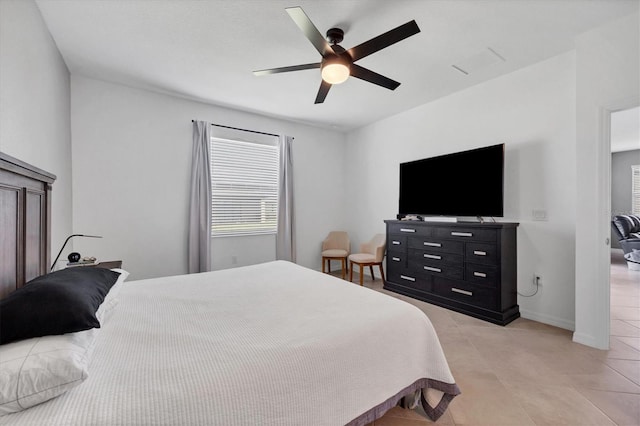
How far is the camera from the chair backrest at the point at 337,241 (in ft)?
16.3

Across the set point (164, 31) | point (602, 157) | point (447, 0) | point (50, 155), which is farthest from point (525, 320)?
point (50, 155)

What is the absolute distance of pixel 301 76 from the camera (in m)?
3.12

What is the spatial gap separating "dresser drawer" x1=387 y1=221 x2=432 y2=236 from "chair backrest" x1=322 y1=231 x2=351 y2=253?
1153 mm

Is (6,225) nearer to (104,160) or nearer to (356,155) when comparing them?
(104,160)

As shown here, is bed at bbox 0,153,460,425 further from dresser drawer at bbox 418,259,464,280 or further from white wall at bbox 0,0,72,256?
dresser drawer at bbox 418,259,464,280

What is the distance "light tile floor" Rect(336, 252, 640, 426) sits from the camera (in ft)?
5.19

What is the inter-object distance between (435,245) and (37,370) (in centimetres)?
348

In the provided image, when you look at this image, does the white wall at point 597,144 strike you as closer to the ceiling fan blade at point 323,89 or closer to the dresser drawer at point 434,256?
the dresser drawer at point 434,256

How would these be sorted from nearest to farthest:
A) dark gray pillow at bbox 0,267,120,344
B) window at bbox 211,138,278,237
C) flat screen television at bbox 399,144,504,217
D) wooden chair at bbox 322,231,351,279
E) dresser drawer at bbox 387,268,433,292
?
dark gray pillow at bbox 0,267,120,344 < flat screen television at bbox 399,144,504,217 < dresser drawer at bbox 387,268,433,292 < window at bbox 211,138,278,237 < wooden chair at bbox 322,231,351,279

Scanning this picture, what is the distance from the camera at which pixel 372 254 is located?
4461 mm

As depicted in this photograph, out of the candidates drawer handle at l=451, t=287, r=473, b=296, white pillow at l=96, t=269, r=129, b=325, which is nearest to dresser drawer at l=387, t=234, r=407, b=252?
drawer handle at l=451, t=287, r=473, b=296

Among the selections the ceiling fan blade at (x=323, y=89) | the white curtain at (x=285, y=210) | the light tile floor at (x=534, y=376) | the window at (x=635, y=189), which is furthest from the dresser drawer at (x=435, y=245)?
the window at (x=635, y=189)

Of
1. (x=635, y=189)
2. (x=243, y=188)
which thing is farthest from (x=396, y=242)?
(x=635, y=189)

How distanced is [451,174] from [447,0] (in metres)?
1.95
